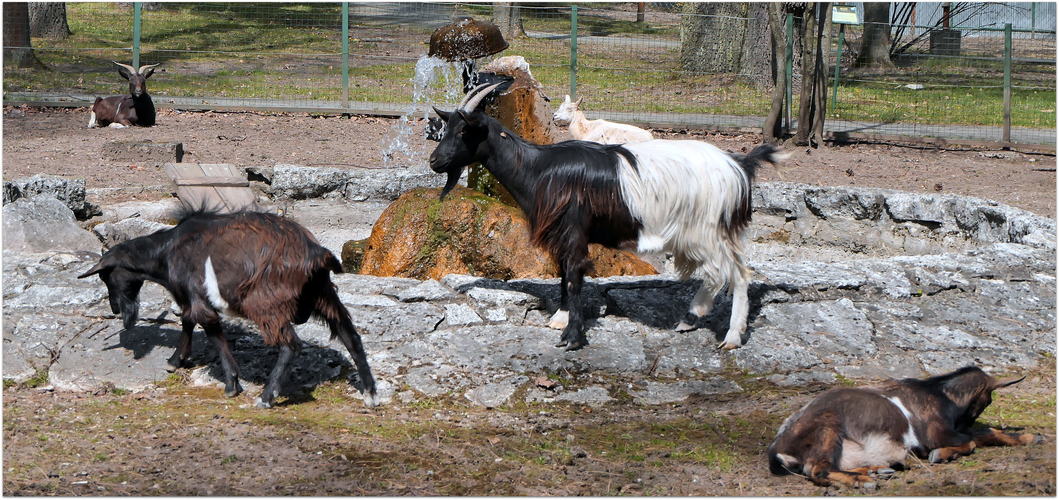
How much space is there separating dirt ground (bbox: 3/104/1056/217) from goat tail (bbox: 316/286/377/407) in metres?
5.90

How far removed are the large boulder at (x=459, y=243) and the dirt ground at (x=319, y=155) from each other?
13.2 ft

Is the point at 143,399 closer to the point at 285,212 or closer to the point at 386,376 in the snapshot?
the point at 386,376

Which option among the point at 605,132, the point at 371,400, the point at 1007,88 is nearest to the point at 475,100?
the point at 371,400

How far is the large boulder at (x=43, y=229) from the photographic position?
8266mm

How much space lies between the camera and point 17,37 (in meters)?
20.2

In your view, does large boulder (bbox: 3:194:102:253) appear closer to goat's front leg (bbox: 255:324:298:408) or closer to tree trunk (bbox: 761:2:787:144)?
goat's front leg (bbox: 255:324:298:408)

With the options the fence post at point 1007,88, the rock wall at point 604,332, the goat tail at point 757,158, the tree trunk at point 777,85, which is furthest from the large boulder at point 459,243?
the fence post at point 1007,88

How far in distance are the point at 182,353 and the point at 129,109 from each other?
10.9m

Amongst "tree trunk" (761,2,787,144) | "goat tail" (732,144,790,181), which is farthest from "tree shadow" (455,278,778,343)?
"tree trunk" (761,2,787,144)

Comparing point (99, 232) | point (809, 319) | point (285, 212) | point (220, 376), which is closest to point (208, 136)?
point (285, 212)

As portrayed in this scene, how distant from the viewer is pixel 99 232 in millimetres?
9336

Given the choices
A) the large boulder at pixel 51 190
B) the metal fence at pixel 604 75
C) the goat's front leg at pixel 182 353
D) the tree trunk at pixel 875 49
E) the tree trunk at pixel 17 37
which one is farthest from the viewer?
the tree trunk at pixel 875 49

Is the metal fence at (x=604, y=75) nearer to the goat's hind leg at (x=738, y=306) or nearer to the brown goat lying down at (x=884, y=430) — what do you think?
the goat's hind leg at (x=738, y=306)

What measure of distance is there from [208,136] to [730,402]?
35.7ft
